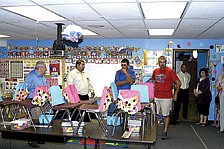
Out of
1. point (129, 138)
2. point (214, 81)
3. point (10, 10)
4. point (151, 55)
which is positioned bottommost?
point (129, 138)

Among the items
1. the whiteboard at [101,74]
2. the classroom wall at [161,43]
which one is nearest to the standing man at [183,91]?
the classroom wall at [161,43]

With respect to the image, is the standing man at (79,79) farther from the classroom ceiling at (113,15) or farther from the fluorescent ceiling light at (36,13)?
the fluorescent ceiling light at (36,13)

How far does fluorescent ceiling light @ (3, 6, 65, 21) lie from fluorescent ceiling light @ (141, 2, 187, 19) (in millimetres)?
1425

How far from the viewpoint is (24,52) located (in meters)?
7.68

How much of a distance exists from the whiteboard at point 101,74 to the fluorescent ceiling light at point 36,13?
303cm

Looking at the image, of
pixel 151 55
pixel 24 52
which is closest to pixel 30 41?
pixel 24 52

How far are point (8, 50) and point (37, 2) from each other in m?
5.02

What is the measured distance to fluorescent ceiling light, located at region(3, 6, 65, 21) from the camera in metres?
3.65

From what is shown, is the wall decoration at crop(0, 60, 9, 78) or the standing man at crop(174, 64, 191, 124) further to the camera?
the wall decoration at crop(0, 60, 9, 78)

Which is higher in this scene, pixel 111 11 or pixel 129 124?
pixel 111 11

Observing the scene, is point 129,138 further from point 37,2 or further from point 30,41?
point 30,41

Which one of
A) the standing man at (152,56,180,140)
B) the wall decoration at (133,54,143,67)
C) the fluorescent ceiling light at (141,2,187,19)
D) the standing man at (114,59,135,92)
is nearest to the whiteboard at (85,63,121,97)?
the wall decoration at (133,54,143,67)

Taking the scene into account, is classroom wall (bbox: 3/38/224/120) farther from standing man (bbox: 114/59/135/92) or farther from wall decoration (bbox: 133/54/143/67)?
standing man (bbox: 114/59/135/92)

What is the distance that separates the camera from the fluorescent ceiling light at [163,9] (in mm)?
3332
